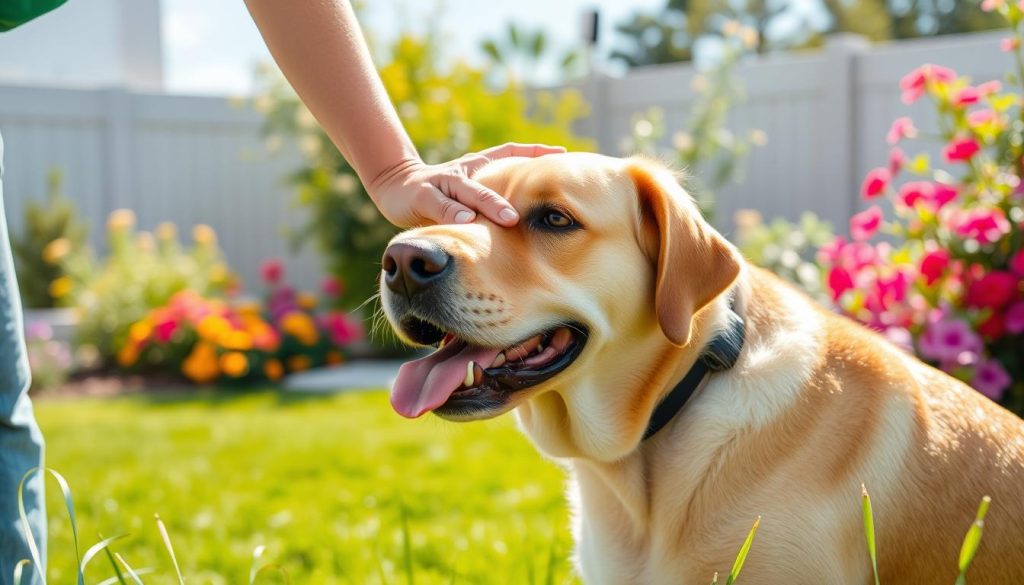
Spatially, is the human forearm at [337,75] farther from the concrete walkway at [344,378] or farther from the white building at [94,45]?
the white building at [94,45]

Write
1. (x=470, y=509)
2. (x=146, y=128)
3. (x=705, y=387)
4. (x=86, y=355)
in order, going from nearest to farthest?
(x=705, y=387), (x=470, y=509), (x=86, y=355), (x=146, y=128)

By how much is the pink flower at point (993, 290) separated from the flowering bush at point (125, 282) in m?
7.23

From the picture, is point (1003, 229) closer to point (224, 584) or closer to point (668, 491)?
point (668, 491)

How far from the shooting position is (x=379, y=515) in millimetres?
4230

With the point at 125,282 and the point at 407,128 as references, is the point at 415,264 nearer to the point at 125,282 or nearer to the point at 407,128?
the point at 407,128

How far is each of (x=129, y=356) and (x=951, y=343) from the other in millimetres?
6746

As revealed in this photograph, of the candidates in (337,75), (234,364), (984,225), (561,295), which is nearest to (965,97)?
(984,225)

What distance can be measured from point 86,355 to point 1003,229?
7.57m

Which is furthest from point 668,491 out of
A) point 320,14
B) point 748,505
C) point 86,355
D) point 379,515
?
point 86,355

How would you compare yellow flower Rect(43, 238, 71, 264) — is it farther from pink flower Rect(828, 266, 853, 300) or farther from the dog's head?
the dog's head

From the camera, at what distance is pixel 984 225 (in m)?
3.97

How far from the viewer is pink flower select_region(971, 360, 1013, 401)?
12.8ft

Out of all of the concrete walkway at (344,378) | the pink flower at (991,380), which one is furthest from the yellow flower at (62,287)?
the pink flower at (991,380)

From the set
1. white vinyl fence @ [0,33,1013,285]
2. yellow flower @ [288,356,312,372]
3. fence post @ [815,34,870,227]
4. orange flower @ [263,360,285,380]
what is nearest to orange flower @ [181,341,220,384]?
orange flower @ [263,360,285,380]
